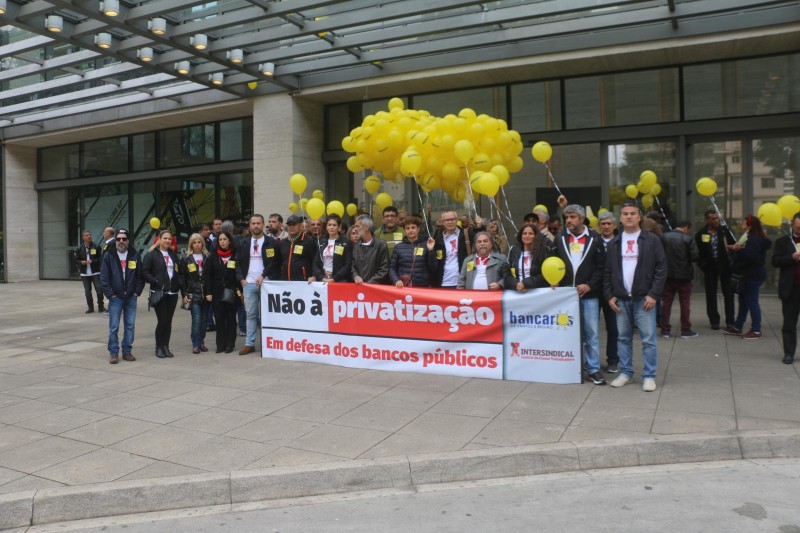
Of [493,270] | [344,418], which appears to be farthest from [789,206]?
[344,418]

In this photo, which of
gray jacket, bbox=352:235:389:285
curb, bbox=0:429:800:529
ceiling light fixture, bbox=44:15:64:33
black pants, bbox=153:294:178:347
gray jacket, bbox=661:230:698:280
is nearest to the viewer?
curb, bbox=0:429:800:529

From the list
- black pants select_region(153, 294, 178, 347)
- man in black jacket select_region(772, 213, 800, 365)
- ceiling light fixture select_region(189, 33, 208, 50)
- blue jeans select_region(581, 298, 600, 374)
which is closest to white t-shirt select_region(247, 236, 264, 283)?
black pants select_region(153, 294, 178, 347)

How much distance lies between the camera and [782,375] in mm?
6848

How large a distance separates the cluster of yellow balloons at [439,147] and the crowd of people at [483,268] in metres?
1.12

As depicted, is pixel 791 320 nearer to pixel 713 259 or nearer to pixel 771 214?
pixel 771 214

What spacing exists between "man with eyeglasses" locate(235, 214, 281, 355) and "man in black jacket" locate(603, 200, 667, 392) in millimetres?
4633

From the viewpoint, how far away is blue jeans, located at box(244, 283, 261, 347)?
8969mm

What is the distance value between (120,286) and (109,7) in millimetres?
5049

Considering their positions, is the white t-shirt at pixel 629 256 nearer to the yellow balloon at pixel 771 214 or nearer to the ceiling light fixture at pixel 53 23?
Answer: the yellow balloon at pixel 771 214

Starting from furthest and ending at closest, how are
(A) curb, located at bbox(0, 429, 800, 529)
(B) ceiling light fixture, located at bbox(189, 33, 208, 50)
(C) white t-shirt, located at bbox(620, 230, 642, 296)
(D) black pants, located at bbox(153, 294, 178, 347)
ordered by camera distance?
(B) ceiling light fixture, located at bbox(189, 33, 208, 50) → (D) black pants, located at bbox(153, 294, 178, 347) → (C) white t-shirt, located at bbox(620, 230, 642, 296) → (A) curb, located at bbox(0, 429, 800, 529)

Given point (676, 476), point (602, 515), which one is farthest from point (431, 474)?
point (676, 476)

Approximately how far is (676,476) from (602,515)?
0.98m

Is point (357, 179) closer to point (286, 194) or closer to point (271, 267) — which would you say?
point (286, 194)

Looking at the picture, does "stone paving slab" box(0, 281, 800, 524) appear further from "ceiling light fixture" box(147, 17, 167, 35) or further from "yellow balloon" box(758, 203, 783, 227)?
"ceiling light fixture" box(147, 17, 167, 35)
